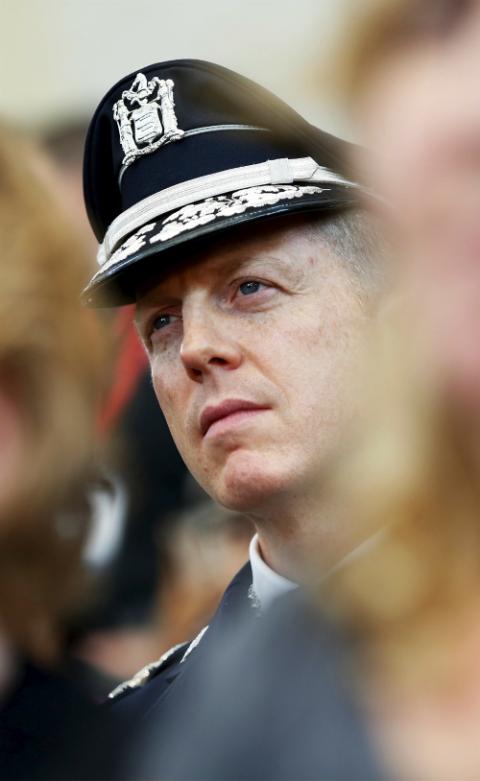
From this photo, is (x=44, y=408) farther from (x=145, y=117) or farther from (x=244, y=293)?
(x=145, y=117)

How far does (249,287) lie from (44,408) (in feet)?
2.08

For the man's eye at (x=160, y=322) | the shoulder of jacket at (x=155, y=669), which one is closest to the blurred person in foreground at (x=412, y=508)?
the man's eye at (x=160, y=322)

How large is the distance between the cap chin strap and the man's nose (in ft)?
0.75

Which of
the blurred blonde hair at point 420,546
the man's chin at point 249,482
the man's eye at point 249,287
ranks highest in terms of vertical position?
the man's eye at point 249,287

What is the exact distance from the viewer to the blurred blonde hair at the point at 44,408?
5.43 feet

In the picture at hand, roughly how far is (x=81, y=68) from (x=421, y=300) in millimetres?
2392

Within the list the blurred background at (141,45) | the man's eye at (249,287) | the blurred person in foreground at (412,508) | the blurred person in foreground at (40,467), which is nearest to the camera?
the blurred person in foreground at (412,508)

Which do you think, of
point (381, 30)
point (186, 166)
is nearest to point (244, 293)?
point (186, 166)

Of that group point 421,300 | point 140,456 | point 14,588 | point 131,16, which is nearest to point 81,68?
point 131,16

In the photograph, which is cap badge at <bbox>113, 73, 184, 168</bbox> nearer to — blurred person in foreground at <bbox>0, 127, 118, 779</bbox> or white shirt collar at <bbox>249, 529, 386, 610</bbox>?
blurred person in foreground at <bbox>0, 127, 118, 779</bbox>

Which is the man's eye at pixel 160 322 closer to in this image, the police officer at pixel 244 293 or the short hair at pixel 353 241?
the police officer at pixel 244 293

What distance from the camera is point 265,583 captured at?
2273 mm

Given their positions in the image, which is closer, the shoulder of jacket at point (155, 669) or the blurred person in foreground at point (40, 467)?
the blurred person in foreground at point (40, 467)

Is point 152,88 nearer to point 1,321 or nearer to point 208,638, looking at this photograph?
point 1,321
